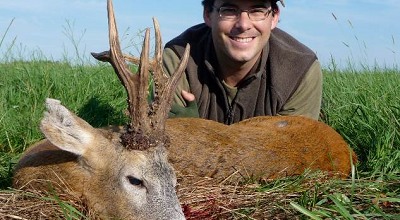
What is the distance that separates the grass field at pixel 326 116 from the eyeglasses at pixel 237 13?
121 cm

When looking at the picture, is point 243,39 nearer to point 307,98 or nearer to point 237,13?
point 237,13

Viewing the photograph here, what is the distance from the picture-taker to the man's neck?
626 cm

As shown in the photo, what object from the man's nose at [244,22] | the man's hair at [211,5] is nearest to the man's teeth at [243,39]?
the man's nose at [244,22]

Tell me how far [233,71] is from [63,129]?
2841 millimetres

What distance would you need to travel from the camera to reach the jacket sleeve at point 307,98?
622 centimetres

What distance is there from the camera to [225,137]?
15.5 ft

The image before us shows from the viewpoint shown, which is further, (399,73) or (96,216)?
(399,73)

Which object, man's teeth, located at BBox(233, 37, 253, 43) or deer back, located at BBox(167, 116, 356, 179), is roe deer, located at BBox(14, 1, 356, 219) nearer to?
deer back, located at BBox(167, 116, 356, 179)

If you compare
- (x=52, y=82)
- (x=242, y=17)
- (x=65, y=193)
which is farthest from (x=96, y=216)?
(x=52, y=82)

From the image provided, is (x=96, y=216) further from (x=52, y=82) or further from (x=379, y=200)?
(x=52, y=82)

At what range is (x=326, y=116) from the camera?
6652 mm

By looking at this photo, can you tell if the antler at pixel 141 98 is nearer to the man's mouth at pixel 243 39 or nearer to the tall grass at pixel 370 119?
the tall grass at pixel 370 119

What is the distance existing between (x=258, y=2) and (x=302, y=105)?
3.72ft

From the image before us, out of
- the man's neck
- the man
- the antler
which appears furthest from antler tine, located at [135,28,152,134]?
the man's neck
